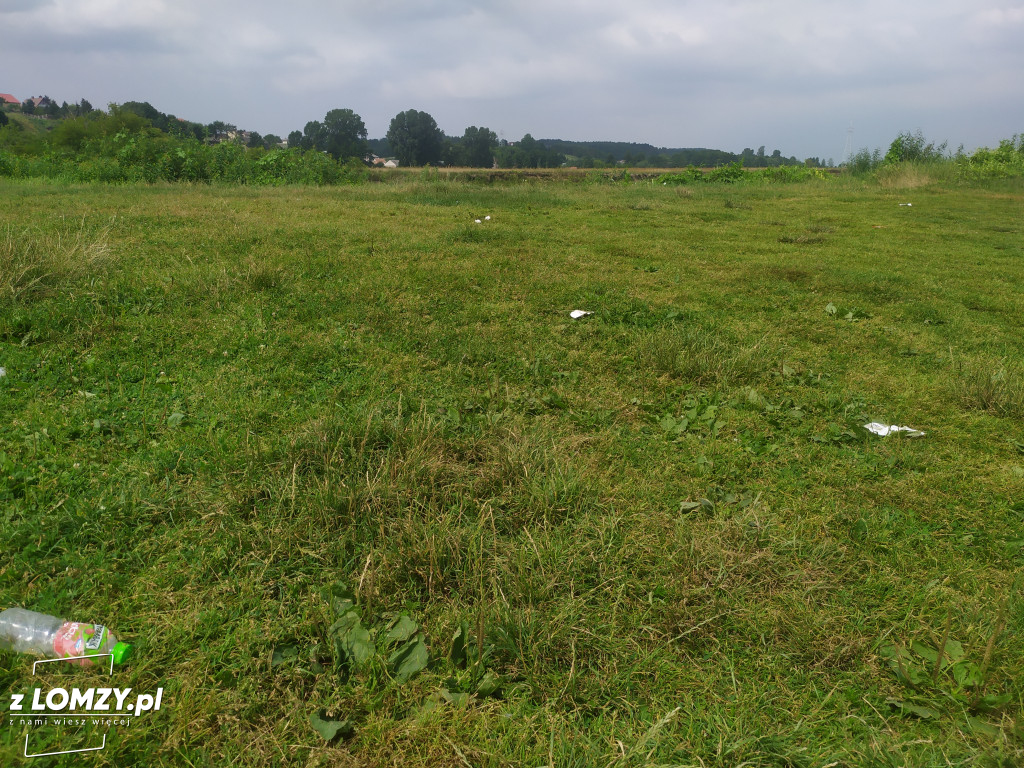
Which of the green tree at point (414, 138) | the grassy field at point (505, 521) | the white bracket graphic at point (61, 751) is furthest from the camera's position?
the green tree at point (414, 138)

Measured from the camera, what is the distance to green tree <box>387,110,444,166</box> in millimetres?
62438

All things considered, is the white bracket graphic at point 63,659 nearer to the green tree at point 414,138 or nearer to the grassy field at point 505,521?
the grassy field at point 505,521

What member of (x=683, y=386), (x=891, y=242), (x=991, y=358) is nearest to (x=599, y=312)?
(x=683, y=386)

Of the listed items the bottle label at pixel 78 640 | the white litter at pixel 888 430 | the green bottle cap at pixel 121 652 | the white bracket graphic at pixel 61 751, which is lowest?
the white bracket graphic at pixel 61 751

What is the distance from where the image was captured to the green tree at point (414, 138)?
205 ft

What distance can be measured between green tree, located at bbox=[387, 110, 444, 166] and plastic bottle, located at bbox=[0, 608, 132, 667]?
64.6 meters

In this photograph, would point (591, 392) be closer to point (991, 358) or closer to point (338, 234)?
point (991, 358)

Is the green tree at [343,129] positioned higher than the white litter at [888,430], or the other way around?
the green tree at [343,129]

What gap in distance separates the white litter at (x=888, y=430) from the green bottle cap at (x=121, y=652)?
3.95 m

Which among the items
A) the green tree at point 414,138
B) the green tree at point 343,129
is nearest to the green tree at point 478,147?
the green tree at point 414,138

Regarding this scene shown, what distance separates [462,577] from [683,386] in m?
2.49

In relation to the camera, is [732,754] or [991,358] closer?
[732,754]

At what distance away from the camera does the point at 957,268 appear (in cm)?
836

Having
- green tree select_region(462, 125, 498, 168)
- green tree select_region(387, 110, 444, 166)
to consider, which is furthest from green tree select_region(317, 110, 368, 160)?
green tree select_region(462, 125, 498, 168)
